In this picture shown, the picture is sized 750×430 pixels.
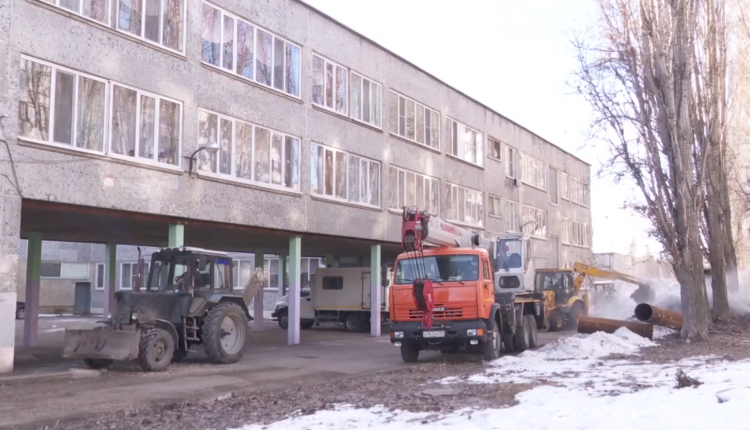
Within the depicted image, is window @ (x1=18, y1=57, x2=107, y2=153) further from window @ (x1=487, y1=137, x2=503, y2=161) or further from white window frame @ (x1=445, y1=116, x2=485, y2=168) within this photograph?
window @ (x1=487, y1=137, x2=503, y2=161)

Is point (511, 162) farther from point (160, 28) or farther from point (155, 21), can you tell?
point (155, 21)

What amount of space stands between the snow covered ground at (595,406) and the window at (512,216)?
909 inches

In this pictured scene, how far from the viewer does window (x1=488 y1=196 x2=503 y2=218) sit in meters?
34.8

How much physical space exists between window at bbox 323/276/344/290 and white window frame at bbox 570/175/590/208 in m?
21.0

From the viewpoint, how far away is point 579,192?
47.2 meters

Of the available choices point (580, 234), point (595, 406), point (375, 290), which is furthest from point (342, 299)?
point (580, 234)

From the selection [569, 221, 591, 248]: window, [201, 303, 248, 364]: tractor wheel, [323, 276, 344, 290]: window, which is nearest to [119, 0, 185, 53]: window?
[201, 303, 248, 364]: tractor wheel

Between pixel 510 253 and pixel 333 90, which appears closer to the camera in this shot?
pixel 333 90

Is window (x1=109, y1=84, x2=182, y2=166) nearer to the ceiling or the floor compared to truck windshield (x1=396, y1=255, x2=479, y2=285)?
nearer to the ceiling

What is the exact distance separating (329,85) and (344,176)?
9.74ft

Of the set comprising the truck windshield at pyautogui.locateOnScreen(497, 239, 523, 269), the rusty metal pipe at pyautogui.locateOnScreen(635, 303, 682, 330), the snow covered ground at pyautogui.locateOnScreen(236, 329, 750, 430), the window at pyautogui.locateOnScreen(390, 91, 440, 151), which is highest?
the window at pyautogui.locateOnScreen(390, 91, 440, 151)

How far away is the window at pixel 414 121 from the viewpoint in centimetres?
2713

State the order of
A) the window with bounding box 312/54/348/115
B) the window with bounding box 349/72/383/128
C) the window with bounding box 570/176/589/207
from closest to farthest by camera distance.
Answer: the window with bounding box 312/54/348/115 → the window with bounding box 349/72/383/128 → the window with bounding box 570/176/589/207

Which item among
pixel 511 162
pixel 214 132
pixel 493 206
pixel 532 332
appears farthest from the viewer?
pixel 511 162
